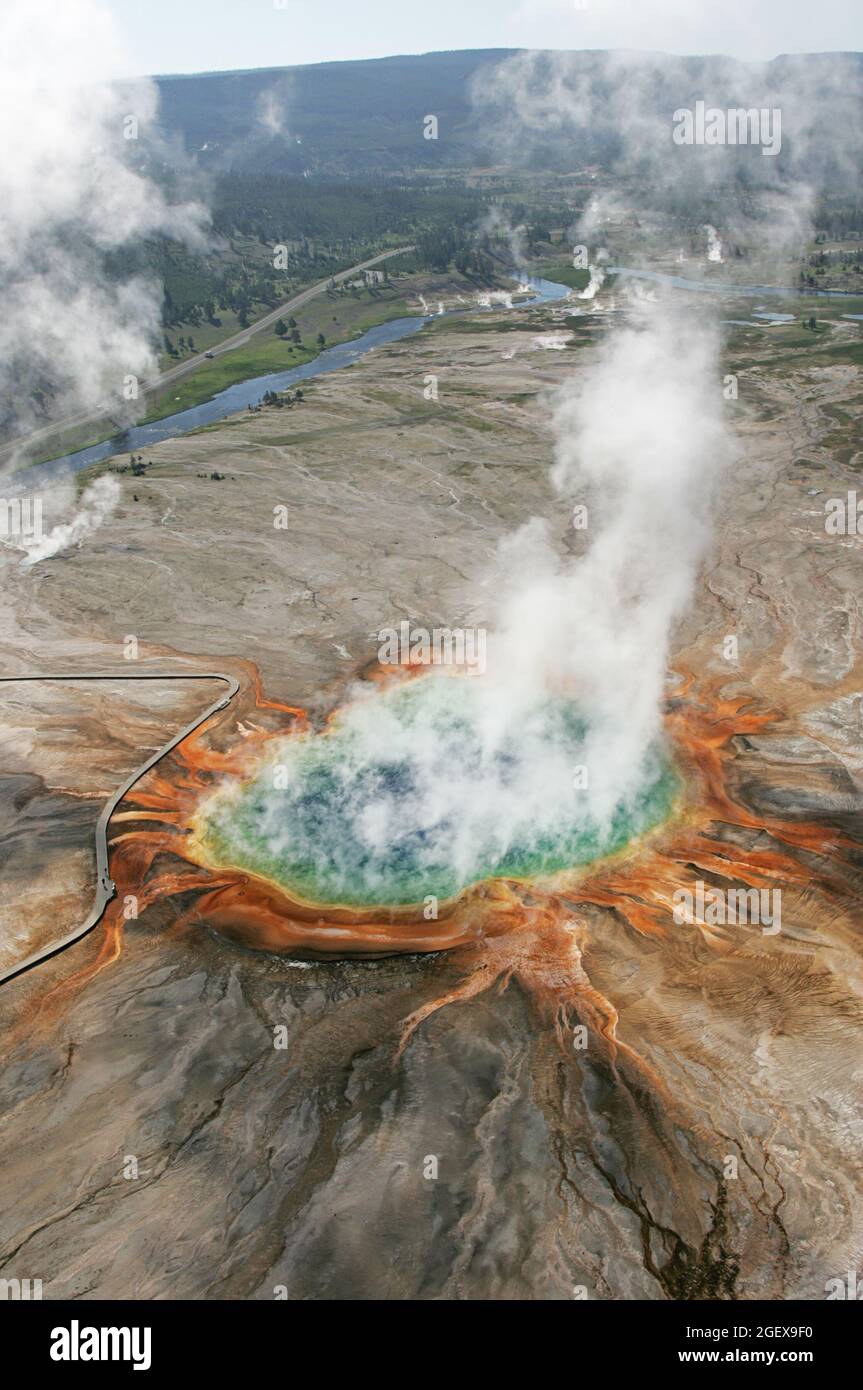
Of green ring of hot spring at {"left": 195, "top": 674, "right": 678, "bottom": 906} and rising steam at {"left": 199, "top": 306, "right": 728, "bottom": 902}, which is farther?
rising steam at {"left": 199, "top": 306, "right": 728, "bottom": 902}

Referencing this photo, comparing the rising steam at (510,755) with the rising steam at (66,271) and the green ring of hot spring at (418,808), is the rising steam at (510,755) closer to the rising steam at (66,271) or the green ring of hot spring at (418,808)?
the green ring of hot spring at (418,808)

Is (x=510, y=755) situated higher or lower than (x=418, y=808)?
higher

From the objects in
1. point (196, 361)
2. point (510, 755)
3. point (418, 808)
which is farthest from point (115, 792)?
point (196, 361)

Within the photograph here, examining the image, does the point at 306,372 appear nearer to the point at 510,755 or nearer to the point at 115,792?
the point at 510,755

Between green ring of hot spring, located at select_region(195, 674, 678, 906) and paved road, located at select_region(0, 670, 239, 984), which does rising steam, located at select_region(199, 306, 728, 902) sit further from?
paved road, located at select_region(0, 670, 239, 984)

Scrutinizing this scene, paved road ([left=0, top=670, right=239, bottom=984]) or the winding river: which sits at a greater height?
the winding river

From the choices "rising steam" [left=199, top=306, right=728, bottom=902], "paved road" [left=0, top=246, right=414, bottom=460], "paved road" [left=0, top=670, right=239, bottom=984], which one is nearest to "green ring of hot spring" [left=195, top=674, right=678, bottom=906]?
"rising steam" [left=199, top=306, right=728, bottom=902]
